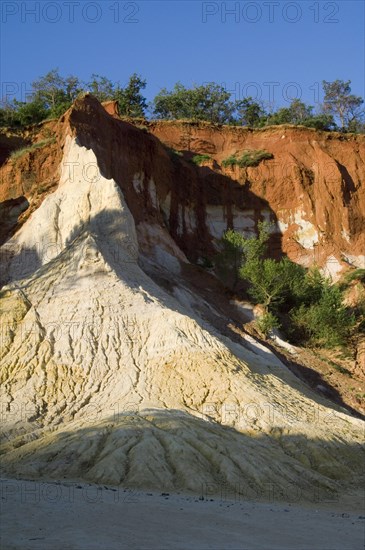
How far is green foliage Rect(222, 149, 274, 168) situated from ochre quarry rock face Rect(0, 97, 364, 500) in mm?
20133

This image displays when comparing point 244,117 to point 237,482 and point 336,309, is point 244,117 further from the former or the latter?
point 237,482

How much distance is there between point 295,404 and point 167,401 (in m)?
4.26

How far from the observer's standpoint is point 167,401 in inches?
744

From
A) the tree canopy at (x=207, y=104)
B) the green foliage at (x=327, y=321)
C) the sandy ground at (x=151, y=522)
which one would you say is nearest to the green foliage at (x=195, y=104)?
the tree canopy at (x=207, y=104)

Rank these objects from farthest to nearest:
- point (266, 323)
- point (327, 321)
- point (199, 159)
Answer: point (199, 159) → point (327, 321) → point (266, 323)

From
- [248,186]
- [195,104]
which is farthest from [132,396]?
[195,104]

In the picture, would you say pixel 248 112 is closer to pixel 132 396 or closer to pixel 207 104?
pixel 207 104

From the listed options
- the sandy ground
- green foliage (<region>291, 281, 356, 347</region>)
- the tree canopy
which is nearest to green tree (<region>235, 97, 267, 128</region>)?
the tree canopy

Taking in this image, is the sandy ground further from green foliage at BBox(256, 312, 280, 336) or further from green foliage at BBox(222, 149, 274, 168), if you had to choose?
green foliage at BBox(222, 149, 274, 168)

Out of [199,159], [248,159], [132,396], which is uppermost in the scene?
[199,159]

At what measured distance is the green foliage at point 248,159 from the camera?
50781 millimetres

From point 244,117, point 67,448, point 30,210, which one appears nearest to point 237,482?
point 67,448

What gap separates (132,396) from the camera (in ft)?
62.4

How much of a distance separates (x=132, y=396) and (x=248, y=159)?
3458cm
